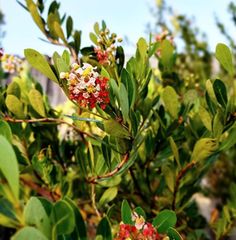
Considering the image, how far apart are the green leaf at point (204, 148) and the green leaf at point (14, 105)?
37 centimetres

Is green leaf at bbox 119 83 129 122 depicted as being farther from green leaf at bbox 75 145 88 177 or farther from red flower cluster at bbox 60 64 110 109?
green leaf at bbox 75 145 88 177

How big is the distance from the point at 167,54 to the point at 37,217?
86cm

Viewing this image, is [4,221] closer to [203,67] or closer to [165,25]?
[203,67]

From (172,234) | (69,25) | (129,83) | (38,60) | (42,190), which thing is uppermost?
(69,25)

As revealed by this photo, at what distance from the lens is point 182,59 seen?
3953 millimetres

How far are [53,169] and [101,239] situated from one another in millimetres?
511

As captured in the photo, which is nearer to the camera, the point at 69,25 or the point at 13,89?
the point at 13,89

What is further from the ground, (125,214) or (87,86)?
(87,86)

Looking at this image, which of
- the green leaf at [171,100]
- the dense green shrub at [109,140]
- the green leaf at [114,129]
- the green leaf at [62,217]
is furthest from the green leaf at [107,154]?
the green leaf at [62,217]

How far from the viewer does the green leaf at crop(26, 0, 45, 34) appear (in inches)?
42.9

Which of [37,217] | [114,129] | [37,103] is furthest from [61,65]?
[37,217]

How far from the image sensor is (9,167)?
451 millimetres

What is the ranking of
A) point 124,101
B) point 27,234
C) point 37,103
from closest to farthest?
1. point 27,234
2. point 124,101
3. point 37,103

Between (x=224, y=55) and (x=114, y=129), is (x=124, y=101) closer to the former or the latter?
(x=114, y=129)
